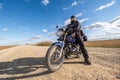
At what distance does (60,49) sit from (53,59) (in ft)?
1.58

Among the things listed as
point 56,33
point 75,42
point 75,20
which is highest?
point 75,20

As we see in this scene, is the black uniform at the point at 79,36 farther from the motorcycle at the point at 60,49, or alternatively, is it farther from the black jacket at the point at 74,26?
the motorcycle at the point at 60,49

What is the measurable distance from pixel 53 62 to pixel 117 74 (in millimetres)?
1987

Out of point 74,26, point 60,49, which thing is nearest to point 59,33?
point 60,49

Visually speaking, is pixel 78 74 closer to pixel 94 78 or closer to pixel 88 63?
pixel 94 78

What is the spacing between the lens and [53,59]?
4695 mm

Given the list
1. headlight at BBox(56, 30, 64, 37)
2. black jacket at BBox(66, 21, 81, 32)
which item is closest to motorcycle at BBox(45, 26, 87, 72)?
headlight at BBox(56, 30, 64, 37)

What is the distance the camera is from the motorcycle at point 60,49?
449 cm

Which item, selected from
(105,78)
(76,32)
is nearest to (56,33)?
(76,32)

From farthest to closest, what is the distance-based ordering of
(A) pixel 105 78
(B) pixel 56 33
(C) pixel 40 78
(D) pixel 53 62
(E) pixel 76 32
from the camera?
(E) pixel 76 32 < (B) pixel 56 33 < (D) pixel 53 62 < (C) pixel 40 78 < (A) pixel 105 78

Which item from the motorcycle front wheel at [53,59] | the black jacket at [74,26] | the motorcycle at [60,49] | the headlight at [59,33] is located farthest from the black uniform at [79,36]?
the motorcycle front wheel at [53,59]

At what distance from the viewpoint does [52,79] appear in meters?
3.88

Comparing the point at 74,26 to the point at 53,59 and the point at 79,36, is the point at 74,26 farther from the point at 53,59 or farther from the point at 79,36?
the point at 53,59

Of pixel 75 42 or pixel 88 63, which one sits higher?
pixel 75 42
